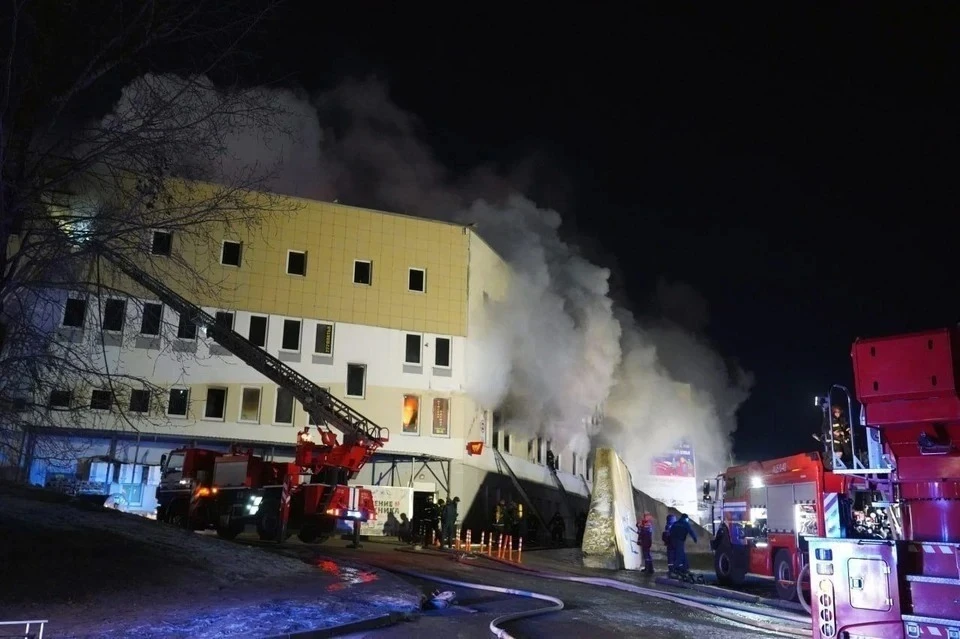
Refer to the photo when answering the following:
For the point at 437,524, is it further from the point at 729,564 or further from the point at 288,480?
the point at 729,564

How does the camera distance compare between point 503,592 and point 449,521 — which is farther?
point 449,521

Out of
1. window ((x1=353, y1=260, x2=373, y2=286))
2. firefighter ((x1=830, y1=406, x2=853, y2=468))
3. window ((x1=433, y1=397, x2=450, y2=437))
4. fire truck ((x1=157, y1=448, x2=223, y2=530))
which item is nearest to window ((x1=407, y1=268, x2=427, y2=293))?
window ((x1=353, y1=260, x2=373, y2=286))

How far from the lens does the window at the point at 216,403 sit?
28172 mm

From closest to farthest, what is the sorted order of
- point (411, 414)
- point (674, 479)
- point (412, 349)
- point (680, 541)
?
point (680, 541), point (411, 414), point (412, 349), point (674, 479)

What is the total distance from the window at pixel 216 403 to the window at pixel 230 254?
4.99 meters

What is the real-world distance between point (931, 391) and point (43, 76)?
930 cm

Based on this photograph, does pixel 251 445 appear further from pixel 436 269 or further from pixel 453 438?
pixel 436 269

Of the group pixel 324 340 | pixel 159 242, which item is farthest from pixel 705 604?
pixel 324 340

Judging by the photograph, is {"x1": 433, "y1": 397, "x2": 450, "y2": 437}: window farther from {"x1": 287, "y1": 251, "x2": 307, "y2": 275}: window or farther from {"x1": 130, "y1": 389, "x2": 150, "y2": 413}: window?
{"x1": 130, "y1": 389, "x2": 150, "y2": 413}: window

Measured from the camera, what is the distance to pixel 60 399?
9570mm

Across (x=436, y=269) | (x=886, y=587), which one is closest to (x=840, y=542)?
(x=886, y=587)

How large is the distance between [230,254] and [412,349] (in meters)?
8.14

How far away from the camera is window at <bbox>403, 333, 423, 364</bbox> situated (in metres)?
30.8

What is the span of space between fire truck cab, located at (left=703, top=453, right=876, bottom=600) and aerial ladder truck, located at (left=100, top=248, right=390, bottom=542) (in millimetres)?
8953
